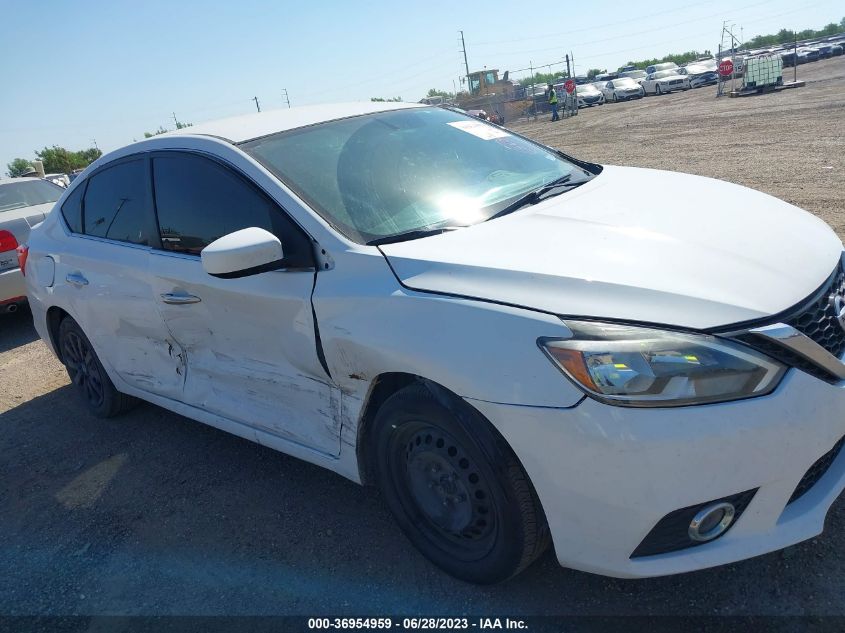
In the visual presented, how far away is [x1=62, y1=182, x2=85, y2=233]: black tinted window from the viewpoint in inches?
167

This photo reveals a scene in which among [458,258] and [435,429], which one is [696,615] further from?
[458,258]

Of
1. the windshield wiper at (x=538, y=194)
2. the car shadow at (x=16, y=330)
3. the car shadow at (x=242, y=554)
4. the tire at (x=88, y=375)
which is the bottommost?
the car shadow at (x=242, y=554)

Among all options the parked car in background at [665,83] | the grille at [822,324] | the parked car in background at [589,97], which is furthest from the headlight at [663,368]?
the parked car in background at [665,83]

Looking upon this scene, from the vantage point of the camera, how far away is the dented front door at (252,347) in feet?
8.84

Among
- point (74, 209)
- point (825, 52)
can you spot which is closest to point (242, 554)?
point (74, 209)

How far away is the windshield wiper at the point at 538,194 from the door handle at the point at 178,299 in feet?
4.73

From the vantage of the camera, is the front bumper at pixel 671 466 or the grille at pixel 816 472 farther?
the grille at pixel 816 472

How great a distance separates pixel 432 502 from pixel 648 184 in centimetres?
178

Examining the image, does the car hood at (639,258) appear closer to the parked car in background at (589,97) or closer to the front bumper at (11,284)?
the front bumper at (11,284)

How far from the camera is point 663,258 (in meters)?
2.20

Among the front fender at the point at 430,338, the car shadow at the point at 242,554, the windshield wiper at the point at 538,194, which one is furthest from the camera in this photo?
the windshield wiper at the point at 538,194

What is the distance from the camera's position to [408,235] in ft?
8.59

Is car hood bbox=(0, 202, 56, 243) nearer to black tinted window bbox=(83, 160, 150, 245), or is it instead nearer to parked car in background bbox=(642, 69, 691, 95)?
black tinted window bbox=(83, 160, 150, 245)

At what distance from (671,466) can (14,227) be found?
279 inches
